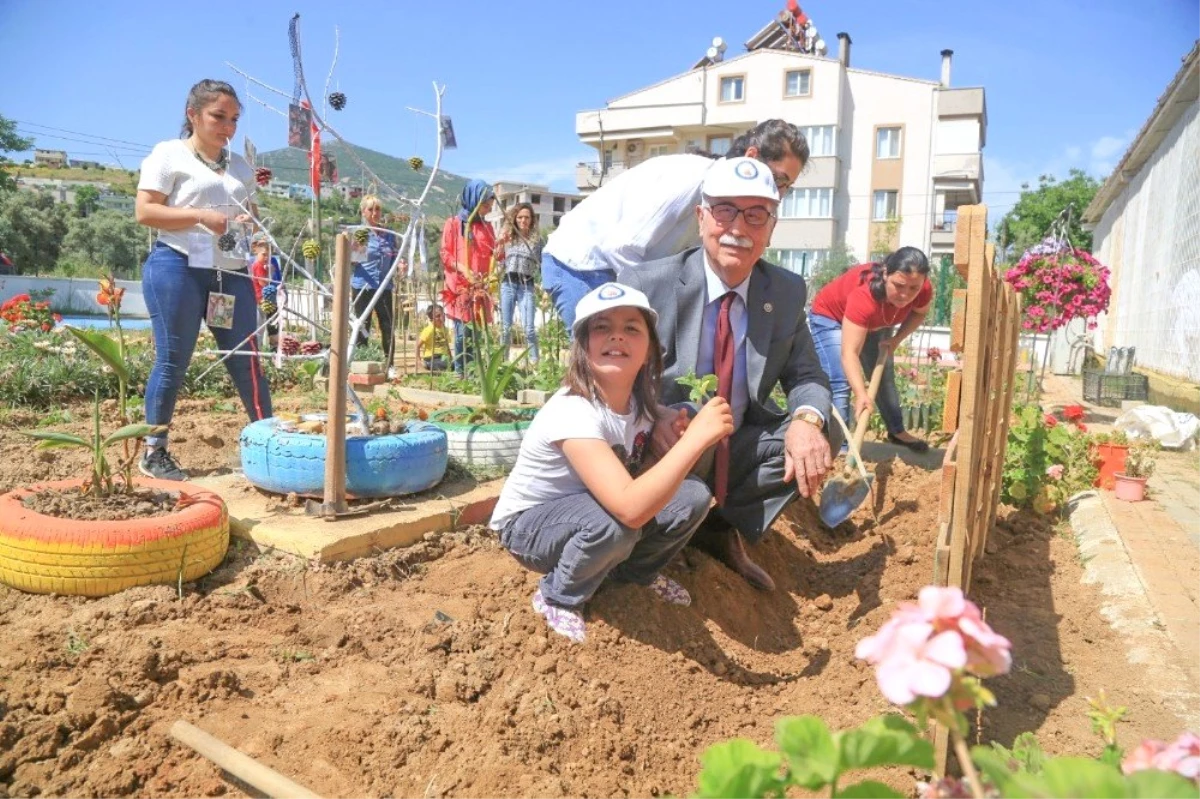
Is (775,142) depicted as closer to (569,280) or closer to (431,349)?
(569,280)

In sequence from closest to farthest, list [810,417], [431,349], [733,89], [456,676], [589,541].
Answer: [456,676] → [589,541] → [810,417] → [431,349] → [733,89]

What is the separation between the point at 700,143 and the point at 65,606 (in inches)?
1628

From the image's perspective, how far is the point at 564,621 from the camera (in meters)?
2.43

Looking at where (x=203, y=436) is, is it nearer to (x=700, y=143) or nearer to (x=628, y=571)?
(x=628, y=571)

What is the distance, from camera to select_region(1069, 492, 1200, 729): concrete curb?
2.30 metres

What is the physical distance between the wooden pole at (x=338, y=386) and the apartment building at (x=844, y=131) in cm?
3462

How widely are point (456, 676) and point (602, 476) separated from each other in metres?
0.64

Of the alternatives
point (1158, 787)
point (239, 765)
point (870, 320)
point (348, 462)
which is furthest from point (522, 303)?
point (1158, 787)

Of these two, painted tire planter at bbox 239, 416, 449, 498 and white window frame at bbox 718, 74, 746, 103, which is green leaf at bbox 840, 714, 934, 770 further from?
white window frame at bbox 718, 74, 746, 103

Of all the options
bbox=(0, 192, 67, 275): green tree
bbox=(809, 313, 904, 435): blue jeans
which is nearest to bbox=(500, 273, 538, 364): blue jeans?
bbox=(809, 313, 904, 435): blue jeans

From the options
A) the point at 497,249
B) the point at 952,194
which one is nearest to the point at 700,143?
the point at 952,194

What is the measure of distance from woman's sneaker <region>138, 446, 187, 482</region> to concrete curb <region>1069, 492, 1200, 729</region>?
3580mm

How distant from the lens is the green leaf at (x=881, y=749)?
86cm

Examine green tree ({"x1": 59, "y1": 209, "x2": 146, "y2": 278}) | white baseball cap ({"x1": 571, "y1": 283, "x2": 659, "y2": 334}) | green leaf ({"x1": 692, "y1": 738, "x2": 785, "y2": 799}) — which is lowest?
green leaf ({"x1": 692, "y1": 738, "x2": 785, "y2": 799})
